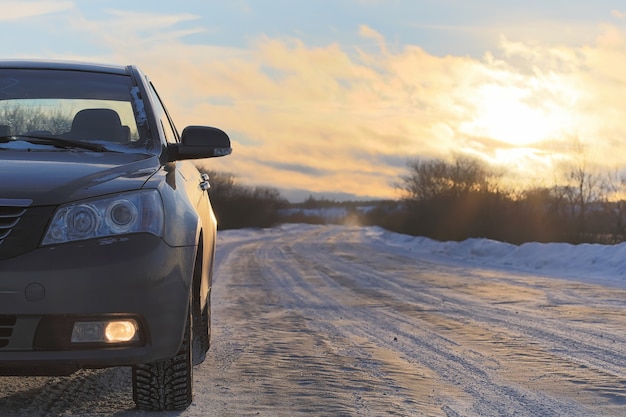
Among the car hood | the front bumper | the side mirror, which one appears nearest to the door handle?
the side mirror

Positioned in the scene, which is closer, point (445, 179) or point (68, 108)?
point (68, 108)

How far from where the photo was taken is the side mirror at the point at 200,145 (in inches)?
163

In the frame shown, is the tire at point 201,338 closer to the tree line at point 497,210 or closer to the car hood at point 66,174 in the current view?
the car hood at point 66,174

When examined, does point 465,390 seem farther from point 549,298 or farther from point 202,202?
point 549,298

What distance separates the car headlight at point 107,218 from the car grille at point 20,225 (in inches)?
1.5

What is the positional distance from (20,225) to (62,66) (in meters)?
2.03

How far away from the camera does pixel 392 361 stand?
222 inches

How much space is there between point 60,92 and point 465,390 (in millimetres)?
3083

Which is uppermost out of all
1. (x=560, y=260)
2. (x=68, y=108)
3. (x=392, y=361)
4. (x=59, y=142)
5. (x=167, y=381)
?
(x=68, y=108)

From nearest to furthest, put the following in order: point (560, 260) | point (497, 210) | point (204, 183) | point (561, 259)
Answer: point (204, 183) → point (560, 260) → point (561, 259) → point (497, 210)

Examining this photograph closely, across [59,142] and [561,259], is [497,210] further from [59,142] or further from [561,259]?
[59,142]

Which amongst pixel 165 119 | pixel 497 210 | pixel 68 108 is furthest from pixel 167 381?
pixel 497 210

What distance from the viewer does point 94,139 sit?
4.21 metres

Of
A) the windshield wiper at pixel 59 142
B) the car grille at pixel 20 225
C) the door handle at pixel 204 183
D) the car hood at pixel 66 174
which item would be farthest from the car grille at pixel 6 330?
the door handle at pixel 204 183
